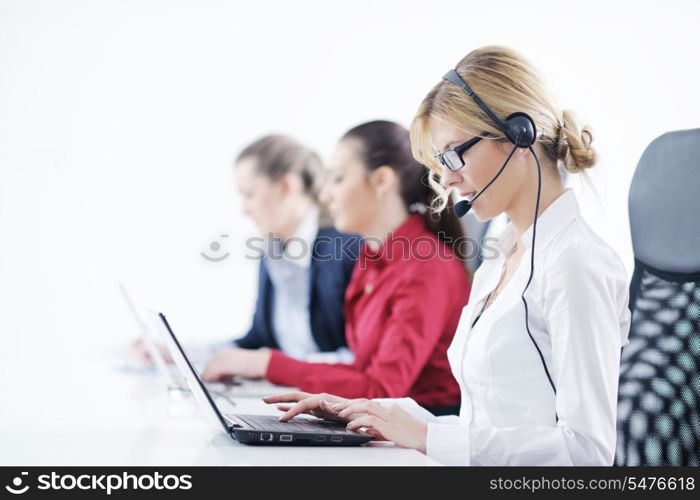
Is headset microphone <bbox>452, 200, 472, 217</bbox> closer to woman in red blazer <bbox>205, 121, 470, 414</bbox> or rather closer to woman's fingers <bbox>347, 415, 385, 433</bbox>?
woman's fingers <bbox>347, 415, 385, 433</bbox>

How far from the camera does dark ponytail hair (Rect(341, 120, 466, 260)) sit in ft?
6.15

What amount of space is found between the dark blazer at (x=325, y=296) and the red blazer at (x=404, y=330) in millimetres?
557

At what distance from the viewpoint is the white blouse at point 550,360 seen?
94cm

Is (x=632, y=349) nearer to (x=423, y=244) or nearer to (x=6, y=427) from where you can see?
(x=423, y=244)

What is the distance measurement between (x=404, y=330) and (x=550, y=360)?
64 centimetres

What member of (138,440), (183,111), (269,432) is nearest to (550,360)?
(269,432)

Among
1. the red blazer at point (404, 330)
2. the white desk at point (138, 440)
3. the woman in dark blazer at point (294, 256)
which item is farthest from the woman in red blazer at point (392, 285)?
the woman in dark blazer at point (294, 256)

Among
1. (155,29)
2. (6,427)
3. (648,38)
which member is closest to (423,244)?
(648,38)

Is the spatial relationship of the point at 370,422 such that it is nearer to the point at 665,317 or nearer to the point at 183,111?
the point at 665,317

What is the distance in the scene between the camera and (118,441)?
1046 millimetres

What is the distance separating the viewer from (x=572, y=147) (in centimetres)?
116

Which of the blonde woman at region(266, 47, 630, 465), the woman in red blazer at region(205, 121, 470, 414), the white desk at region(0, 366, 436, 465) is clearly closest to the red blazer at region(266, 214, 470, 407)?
the woman in red blazer at region(205, 121, 470, 414)

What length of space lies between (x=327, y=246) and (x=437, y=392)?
921 millimetres

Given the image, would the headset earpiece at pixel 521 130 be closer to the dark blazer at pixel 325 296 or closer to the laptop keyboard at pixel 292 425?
the laptop keyboard at pixel 292 425
